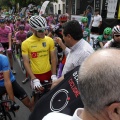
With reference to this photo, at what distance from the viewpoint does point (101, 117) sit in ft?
3.34

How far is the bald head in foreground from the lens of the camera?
37.8 inches

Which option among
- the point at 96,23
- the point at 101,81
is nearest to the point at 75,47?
the point at 101,81

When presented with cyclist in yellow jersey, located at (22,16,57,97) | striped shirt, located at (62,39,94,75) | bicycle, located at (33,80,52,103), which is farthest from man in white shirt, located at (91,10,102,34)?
striped shirt, located at (62,39,94,75)

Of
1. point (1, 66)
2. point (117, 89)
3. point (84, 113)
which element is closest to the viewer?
point (117, 89)

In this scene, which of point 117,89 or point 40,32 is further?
point 40,32

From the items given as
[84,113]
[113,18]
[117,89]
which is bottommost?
[113,18]

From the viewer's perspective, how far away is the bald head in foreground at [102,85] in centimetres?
96

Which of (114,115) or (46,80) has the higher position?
(114,115)

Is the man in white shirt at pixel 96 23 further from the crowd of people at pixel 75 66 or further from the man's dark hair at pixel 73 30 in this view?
the man's dark hair at pixel 73 30

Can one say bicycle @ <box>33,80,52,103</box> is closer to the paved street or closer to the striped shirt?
the striped shirt

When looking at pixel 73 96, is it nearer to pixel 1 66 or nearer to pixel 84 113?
pixel 84 113

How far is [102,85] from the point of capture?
961 mm

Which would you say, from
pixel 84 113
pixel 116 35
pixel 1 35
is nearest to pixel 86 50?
pixel 84 113

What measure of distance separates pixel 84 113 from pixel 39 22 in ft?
8.98
